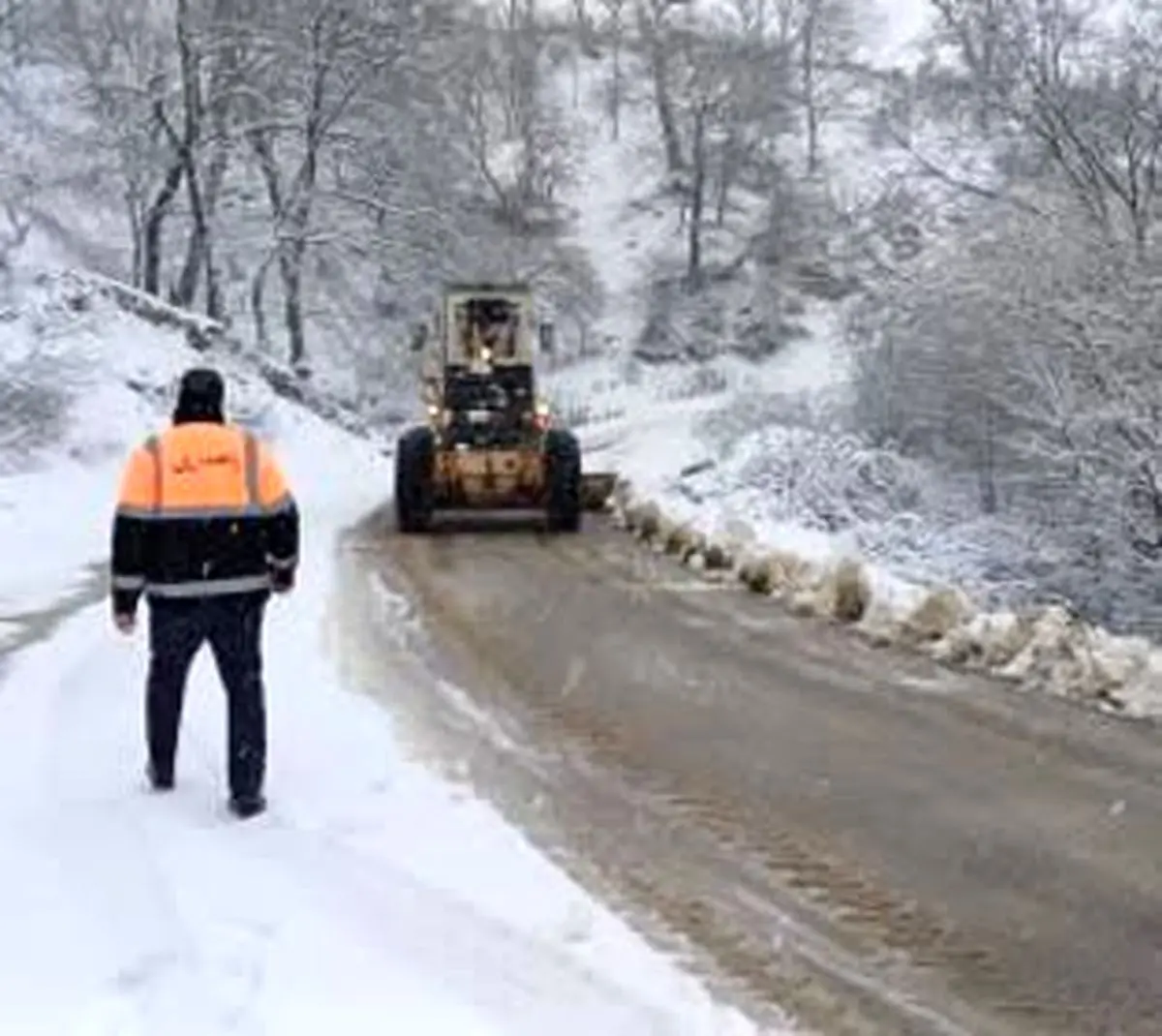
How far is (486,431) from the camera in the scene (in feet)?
85.3

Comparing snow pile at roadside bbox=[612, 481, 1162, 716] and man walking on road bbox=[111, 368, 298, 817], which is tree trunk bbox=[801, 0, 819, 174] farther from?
man walking on road bbox=[111, 368, 298, 817]

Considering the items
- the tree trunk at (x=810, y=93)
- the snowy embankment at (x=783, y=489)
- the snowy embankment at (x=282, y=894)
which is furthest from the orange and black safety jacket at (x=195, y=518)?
the tree trunk at (x=810, y=93)

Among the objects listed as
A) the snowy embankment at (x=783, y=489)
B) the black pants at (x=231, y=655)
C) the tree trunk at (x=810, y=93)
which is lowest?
the snowy embankment at (x=783, y=489)

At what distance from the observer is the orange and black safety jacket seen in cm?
833

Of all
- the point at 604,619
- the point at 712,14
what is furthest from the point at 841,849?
the point at 712,14

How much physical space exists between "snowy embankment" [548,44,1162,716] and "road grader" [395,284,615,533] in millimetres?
1226

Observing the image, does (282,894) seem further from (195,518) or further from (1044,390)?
(1044,390)

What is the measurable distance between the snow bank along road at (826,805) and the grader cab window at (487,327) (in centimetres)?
1129

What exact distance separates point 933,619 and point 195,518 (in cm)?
721

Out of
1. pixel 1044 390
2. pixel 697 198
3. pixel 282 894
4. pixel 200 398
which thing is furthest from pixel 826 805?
pixel 697 198

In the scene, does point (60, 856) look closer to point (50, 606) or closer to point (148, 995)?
point (148, 995)

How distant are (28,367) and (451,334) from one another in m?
7.25

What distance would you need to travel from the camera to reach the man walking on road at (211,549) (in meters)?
8.34

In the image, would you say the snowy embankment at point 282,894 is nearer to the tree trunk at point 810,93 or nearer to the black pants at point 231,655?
the black pants at point 231,655
